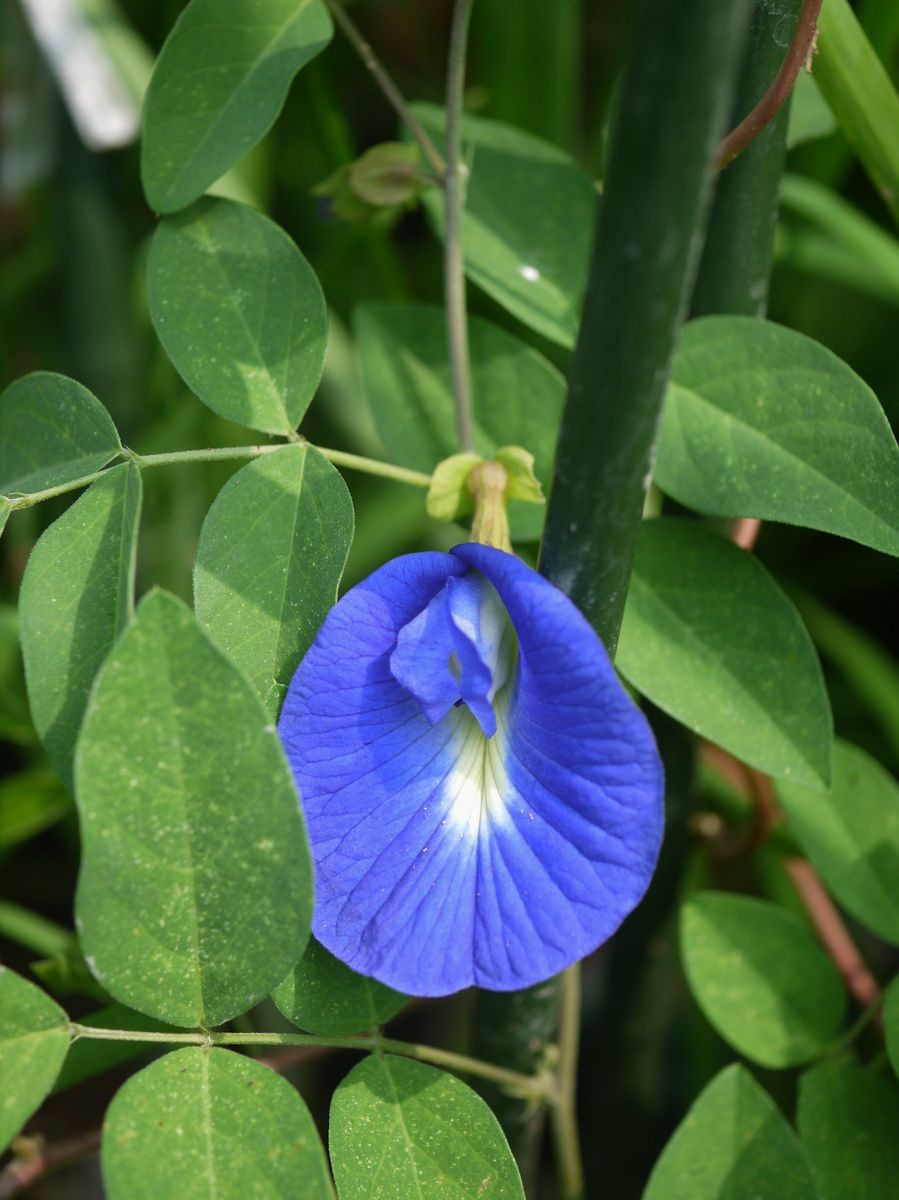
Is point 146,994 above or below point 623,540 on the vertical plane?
below

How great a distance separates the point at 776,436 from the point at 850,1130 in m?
0.38

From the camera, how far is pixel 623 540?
0.49 meters

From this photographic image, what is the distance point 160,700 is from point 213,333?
262 millimetres

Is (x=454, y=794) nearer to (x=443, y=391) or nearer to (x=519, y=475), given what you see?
(x=519, y=475)

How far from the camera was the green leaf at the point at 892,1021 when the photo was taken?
61 cm

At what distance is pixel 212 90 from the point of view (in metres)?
0.66

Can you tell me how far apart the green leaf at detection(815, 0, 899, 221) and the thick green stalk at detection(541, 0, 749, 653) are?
312 mm

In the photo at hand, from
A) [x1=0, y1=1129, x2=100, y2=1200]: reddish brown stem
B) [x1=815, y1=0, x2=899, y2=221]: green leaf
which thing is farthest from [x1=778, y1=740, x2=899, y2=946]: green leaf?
[x1=0, y1=1129, x2=100, y2=1200]: reddish brown stem

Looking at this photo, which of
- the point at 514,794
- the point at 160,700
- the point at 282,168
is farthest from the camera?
the point at 282,168

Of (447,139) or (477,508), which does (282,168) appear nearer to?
(447,139)

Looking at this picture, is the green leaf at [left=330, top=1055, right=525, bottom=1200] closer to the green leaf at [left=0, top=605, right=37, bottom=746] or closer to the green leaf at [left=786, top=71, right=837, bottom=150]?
the green leaf at [left=0, top=605, right=37, bottom=746]

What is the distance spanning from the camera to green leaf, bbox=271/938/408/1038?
56 cm

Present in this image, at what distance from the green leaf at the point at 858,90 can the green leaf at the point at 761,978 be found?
46 centimetres

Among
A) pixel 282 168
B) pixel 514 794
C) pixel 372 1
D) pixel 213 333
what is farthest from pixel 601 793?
pixel 372 1
